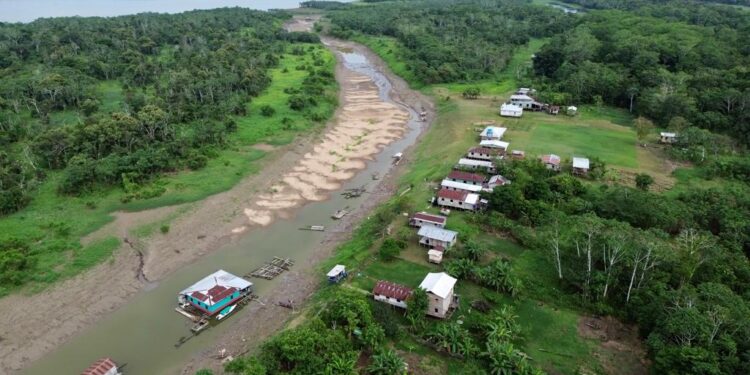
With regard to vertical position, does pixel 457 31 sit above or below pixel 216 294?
above

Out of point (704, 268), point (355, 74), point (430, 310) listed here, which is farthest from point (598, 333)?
point (355, 74)

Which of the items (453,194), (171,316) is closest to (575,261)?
(453,194)

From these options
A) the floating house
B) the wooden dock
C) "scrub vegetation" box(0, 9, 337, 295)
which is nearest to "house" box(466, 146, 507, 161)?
the wooden dock

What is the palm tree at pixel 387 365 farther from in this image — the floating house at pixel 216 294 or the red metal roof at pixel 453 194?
the red metal roof at pixel 453 194

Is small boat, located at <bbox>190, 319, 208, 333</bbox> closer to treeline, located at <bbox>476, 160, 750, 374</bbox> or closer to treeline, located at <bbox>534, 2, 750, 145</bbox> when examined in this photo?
treeline, located at <bbox>476, 160, 750, 374</bbox>

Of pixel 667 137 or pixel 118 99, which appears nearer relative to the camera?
pixel 667 137

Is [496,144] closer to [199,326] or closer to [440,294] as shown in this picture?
[440,294]
